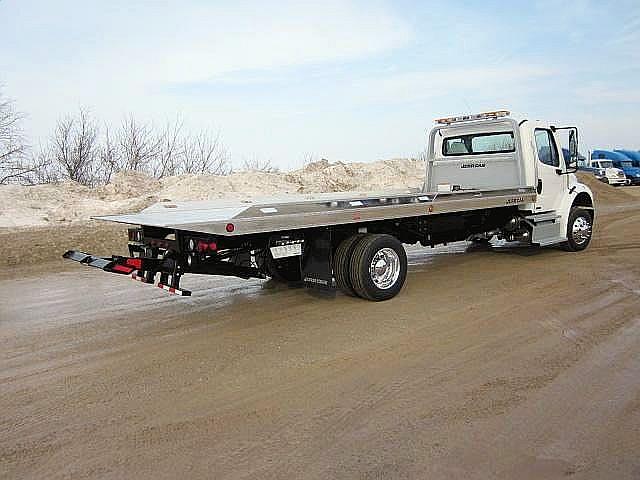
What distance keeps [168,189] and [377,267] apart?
15095 millimetres

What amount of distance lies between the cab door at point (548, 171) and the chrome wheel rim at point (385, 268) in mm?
3689

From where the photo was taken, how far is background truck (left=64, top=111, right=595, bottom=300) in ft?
22.1

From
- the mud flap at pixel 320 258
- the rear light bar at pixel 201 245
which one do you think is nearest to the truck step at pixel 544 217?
the mud flap at pixel 320 258

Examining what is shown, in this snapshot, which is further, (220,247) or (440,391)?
(220,247)

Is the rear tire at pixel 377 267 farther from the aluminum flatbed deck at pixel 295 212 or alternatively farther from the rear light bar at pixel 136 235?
the rear light bar at pixel 136 235

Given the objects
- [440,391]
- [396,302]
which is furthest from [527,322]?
[440,391]

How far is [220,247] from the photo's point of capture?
686 centimetres

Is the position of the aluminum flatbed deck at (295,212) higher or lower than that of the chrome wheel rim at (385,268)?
higher

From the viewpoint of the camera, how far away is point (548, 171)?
1072 cm

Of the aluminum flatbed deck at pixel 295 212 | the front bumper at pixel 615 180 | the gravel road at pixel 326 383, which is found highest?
the aluminum flatbed deck at pixel 295 212

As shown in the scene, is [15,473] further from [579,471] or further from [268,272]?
[268,272]

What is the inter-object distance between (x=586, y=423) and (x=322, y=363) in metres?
2.19

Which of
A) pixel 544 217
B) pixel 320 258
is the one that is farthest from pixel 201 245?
pixel 544 217

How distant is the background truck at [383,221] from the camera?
6.72 m
